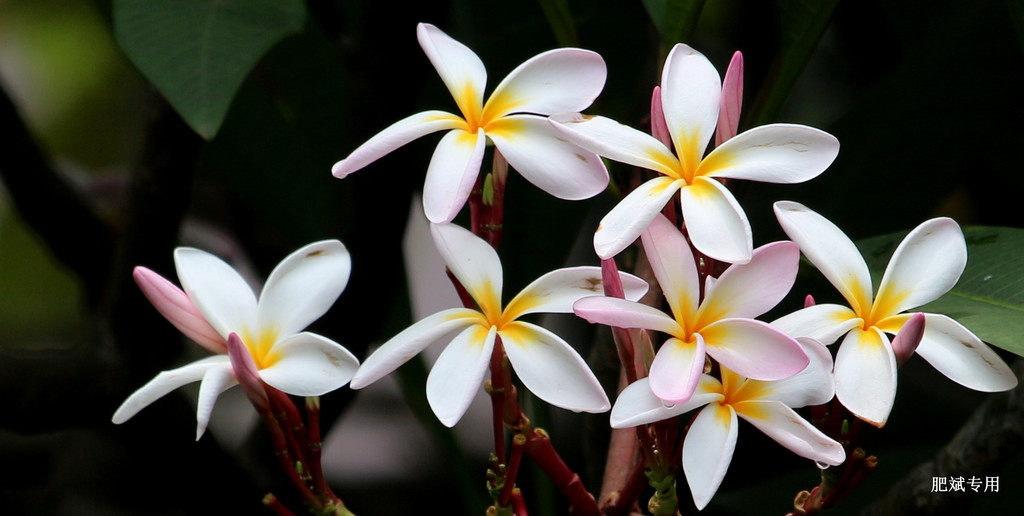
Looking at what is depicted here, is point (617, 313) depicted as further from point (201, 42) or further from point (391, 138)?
point (201, 42)

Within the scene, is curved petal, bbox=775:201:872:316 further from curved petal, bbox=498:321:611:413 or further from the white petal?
the white petal

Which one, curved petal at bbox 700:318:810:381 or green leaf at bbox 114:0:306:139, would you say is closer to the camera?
curved petal at bbox 700:318:810:381

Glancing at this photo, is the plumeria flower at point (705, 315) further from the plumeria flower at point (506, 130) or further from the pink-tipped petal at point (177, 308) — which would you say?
the pink-tipped petal at point (177, 308)

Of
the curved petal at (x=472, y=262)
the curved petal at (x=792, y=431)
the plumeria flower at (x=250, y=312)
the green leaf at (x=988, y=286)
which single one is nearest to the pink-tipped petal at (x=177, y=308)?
the plumeria flower at (x=250, y=312)

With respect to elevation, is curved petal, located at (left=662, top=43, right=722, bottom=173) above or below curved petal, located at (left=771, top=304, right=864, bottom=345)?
above

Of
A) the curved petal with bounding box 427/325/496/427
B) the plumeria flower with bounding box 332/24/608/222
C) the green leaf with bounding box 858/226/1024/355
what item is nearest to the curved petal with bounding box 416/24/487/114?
the plumeria flower with bounding box 332/24/608/222
